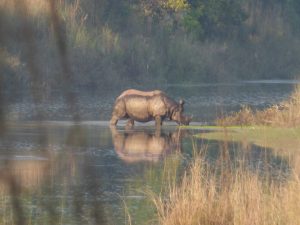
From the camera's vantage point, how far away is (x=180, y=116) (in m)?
25.5

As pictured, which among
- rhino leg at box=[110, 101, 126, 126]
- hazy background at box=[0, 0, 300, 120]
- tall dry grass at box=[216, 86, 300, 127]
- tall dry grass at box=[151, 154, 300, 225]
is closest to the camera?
tall dry grass at box=[151, 154, 300, 225]

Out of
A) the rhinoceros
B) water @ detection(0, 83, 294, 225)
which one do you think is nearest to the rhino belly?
the rhinoceros

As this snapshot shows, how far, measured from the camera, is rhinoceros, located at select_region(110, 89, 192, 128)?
2552 cm

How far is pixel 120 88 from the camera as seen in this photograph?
1582 inches

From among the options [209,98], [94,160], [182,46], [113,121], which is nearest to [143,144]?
[113,121]

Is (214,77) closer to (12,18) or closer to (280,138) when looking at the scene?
(280,138)

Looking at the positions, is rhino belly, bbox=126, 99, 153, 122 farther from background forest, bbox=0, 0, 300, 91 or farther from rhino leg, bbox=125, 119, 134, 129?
background forest, bbox=0, 0, 300, 91

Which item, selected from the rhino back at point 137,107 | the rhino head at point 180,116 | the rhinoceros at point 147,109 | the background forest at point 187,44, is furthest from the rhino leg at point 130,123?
the background forest at point 187,44

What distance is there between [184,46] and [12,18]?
45529 mm

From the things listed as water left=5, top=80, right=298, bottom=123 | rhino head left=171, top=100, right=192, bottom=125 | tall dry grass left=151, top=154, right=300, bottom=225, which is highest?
tall dry grass left=151, top=154, right=300, bottom=225

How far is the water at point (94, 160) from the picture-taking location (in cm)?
196

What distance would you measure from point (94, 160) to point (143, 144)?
1472cm

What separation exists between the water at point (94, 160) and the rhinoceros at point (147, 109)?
28 cm

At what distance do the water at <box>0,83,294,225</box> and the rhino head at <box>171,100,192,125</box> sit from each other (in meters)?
0.26
